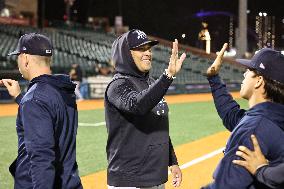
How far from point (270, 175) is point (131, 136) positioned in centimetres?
132

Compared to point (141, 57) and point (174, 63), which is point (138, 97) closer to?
point (174, 63)

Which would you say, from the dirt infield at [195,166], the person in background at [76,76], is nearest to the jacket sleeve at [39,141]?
the dirt infield at [195,166]

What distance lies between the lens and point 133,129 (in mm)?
3473

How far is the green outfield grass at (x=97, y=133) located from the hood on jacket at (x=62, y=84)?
3474mm

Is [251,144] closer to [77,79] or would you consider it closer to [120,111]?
[120,111]

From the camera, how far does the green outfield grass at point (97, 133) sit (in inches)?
311

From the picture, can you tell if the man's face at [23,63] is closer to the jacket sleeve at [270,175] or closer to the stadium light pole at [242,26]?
the jacket sleeve at [270,175]

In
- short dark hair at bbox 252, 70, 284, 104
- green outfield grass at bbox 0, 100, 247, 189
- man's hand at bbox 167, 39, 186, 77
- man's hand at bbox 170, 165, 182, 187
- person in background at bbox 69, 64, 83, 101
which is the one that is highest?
man's hand at bbox 167, 39, 186, 77

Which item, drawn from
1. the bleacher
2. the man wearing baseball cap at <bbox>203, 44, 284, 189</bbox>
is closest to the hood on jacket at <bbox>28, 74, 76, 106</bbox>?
the man wearing baseball cap at <bbox>203, 44, 284, 189</bbox>

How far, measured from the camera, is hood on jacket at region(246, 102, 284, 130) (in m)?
2.56

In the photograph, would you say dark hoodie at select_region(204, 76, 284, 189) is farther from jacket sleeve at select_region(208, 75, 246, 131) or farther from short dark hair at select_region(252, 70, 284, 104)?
jacket sleeve at select_region(208, 75, 246, 131)

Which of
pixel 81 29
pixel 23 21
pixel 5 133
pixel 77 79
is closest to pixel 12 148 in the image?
pixel 5 133

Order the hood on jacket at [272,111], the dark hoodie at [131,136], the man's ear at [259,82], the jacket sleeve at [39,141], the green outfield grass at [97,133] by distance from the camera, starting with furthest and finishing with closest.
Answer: the green outfield grass at [97,133], the dark hoodie at [131,136], the jacket sleeve at [39,141], the man's ear at [259,82], the hood on jacket at [272,111]

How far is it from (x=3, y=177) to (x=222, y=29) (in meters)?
46.3
